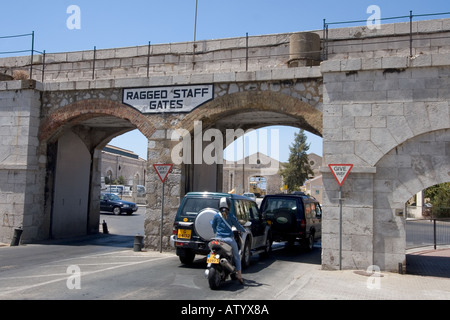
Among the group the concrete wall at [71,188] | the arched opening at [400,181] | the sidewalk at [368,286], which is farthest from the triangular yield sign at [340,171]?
the concrete wall at [71,188]

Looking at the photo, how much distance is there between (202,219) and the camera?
9.11 m

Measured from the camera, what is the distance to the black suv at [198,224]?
29.9 feet

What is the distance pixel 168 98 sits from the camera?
12680mm

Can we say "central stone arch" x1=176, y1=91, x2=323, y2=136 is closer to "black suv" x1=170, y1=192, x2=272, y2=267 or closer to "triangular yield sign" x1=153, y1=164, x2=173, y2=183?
"triangular yield sign" x1=153, y1=164, x2=173, y2=183

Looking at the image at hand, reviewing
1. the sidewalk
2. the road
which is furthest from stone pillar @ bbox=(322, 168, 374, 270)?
the road

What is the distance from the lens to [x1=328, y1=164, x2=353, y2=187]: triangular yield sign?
386 inches

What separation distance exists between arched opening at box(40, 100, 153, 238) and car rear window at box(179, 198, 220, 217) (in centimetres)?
382

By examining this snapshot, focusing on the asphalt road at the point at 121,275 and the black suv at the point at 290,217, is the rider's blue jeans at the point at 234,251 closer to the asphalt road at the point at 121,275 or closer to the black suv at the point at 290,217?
the asphalt road at the point at 121,275

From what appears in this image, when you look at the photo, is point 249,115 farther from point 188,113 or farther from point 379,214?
point 379,214

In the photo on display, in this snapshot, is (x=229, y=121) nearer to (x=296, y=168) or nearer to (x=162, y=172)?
(x=162, y=172)

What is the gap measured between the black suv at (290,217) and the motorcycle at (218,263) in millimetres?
5978

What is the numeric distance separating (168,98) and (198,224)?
5004mm

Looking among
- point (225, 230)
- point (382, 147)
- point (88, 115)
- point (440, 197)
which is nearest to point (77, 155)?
point (88, 115)
